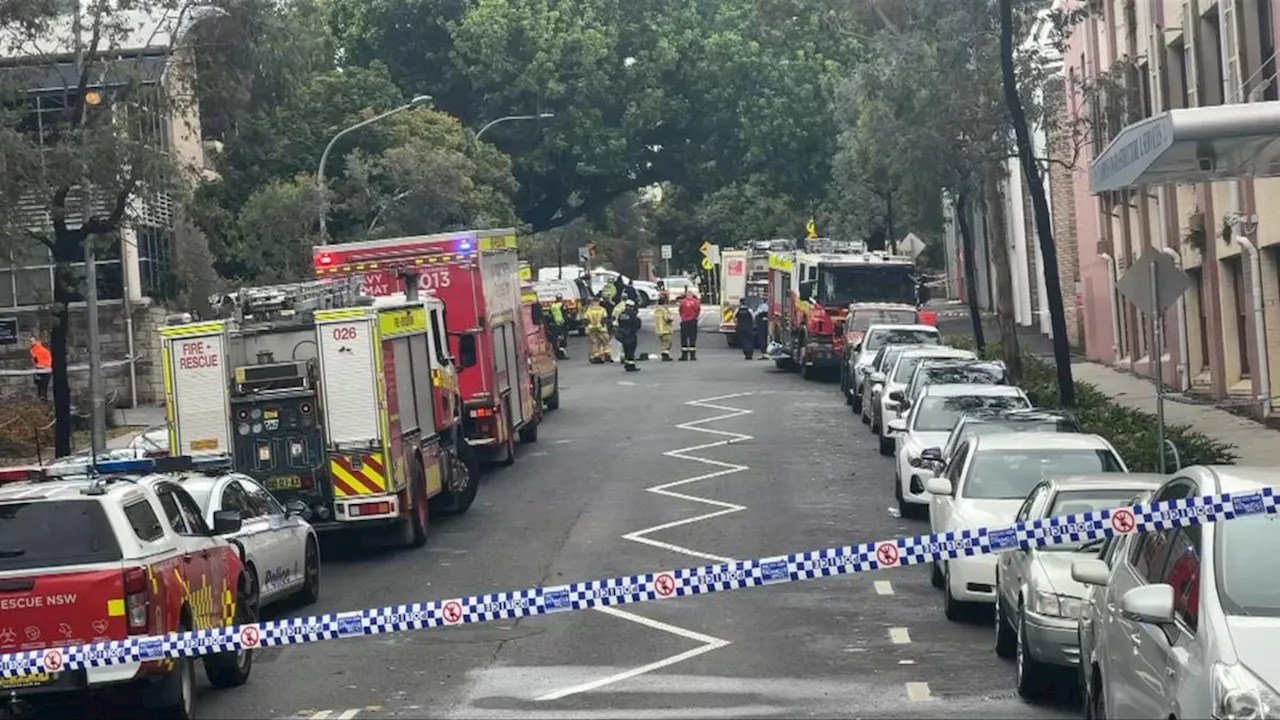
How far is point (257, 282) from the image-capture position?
1617 inches

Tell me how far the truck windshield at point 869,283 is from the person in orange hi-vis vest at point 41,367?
16.0 metres

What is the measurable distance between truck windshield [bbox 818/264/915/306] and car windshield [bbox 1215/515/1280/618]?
3481 centimetres

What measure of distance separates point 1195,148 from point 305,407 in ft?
30.7

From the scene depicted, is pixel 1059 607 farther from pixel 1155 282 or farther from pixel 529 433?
pixel 529 433

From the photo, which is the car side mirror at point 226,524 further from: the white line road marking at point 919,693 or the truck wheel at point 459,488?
the truck wheel at point 459,488

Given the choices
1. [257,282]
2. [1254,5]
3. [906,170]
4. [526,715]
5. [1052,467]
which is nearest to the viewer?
[526,715]

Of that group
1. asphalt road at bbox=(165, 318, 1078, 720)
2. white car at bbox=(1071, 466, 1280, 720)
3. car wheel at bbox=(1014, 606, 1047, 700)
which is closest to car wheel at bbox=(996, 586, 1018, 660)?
asphalt road at bbox=(165, 318, 1078, 720)

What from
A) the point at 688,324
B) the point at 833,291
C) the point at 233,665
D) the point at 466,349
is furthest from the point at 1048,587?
the point at 688,324

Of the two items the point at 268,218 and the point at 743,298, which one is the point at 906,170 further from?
the point at 743,298

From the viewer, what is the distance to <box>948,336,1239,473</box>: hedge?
797 inches

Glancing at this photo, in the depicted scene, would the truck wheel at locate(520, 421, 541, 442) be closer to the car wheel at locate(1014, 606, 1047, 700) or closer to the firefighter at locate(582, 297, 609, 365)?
the firefighter at locate(582, 297, 609, 365)

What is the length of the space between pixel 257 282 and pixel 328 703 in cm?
2855

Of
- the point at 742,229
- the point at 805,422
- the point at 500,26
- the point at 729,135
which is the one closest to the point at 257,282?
the point at 805,422

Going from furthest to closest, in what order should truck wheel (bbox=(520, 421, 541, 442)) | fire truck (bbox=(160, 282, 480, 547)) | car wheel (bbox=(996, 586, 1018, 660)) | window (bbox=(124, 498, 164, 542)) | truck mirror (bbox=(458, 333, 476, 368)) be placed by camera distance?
truck wheel (bbox=(520, 421, 541, 442))
truck mirror (bbox=(458, 333, 476, 368))
fire truck (bbox=(160, 282, 480, 547))
car wheel (bbox=(996, 586, 1018, 660))
window (bbox=(124, 498, 164, 542))
